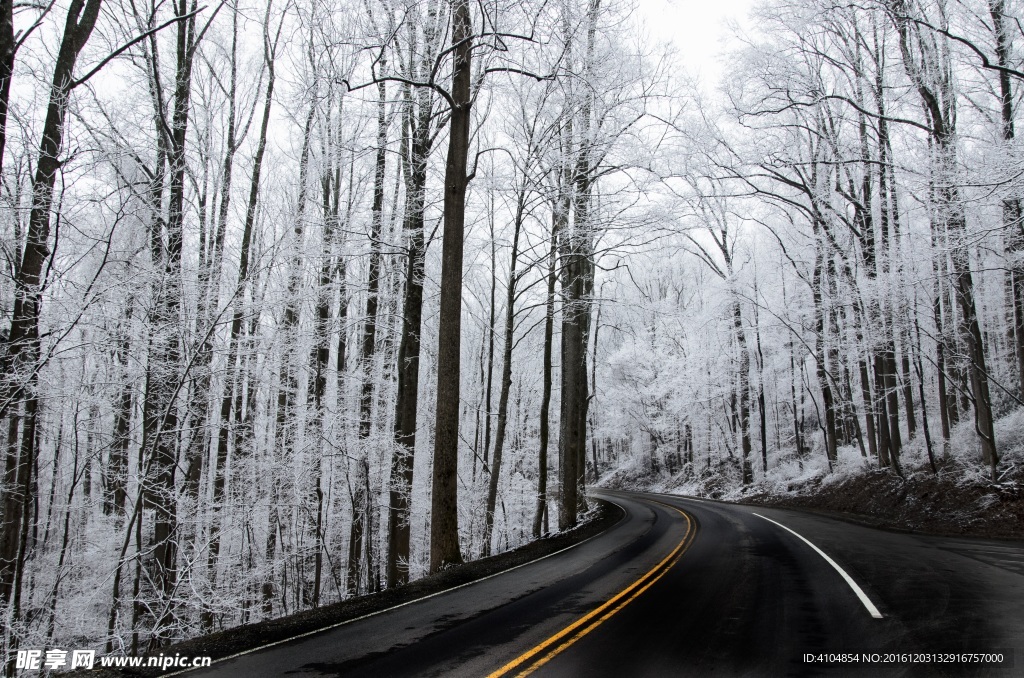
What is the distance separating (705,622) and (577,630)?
4.83 feet

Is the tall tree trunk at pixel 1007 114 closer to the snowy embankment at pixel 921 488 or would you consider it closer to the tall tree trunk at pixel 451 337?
the snowy embankment at pixel 921 488

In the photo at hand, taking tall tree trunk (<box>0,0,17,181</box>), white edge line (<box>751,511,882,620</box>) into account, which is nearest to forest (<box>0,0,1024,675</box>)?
tall tree trunk (<box>0,0,17,181</box>)

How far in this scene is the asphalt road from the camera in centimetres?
489

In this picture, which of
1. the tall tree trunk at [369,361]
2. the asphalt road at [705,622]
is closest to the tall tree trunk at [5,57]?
the tall tree trunk at [369,361]

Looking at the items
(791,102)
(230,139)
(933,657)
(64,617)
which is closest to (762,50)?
(791,102)

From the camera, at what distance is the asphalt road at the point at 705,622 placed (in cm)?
489

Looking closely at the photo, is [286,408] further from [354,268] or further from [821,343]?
[821,343]

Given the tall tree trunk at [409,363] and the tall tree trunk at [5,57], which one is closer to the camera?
the tall tree trunk at [5,57]

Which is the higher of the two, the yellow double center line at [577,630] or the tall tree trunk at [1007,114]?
the tall tree trunk at [1007,114]

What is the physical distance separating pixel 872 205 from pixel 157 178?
2085cm

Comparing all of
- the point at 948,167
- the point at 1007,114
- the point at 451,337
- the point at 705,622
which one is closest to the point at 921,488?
the point at 1007,114

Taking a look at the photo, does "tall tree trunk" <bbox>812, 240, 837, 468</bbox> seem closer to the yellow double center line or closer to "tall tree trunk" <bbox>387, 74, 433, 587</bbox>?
the yellow double center line

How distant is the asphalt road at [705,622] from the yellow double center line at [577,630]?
0.02 m

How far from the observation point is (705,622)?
6195mm
